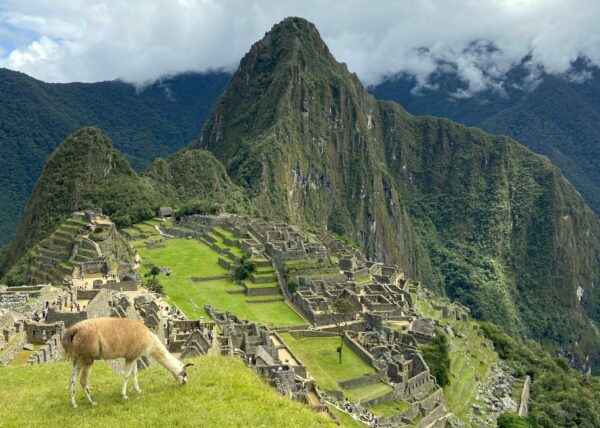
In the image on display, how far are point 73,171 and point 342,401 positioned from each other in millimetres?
76084

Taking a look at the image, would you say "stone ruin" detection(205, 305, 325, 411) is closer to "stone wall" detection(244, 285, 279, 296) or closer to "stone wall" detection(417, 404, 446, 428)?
"stone wall" detection(417, 404, 446, 428)

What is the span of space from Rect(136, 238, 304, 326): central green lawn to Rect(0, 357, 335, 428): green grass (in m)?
26.0

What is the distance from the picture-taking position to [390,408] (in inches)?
1363

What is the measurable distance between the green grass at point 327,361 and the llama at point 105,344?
21613 millimetres

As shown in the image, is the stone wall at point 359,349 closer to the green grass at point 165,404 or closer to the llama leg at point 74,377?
the green grass at point 165,404

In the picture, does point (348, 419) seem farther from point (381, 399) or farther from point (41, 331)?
point (41, 331)

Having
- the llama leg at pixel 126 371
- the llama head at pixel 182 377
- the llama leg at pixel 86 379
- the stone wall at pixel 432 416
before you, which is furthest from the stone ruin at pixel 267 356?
the llama leg at pixel 86 379

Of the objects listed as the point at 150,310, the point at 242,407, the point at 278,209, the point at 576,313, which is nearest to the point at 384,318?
the point at 150,310

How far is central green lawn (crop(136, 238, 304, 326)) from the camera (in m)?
45.5

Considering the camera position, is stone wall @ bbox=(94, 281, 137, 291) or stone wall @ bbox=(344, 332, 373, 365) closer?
stone wall @ bbox=(344, 332, 373, 365)

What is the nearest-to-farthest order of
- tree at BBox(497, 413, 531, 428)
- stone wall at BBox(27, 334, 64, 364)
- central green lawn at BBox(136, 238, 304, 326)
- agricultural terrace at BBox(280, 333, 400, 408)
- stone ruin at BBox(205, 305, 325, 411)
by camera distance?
1. stone wall at BBox(27, 334, 64, 364)
2. stone ruin at BBox(205, 305, 325, 411)
3. agricultural terrace at BBox(280, 333, 400, 408)
4. tree at BBox(497, 413, 531, 428)
5. central green lawn at BBox(136, 238, 304, 326)

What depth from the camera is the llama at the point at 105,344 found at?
1183 cm

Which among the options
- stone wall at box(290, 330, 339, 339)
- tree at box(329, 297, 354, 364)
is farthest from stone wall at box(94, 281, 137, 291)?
tree at box(329, 297, 354, 364)

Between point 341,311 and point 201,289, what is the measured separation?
12.3 metres
